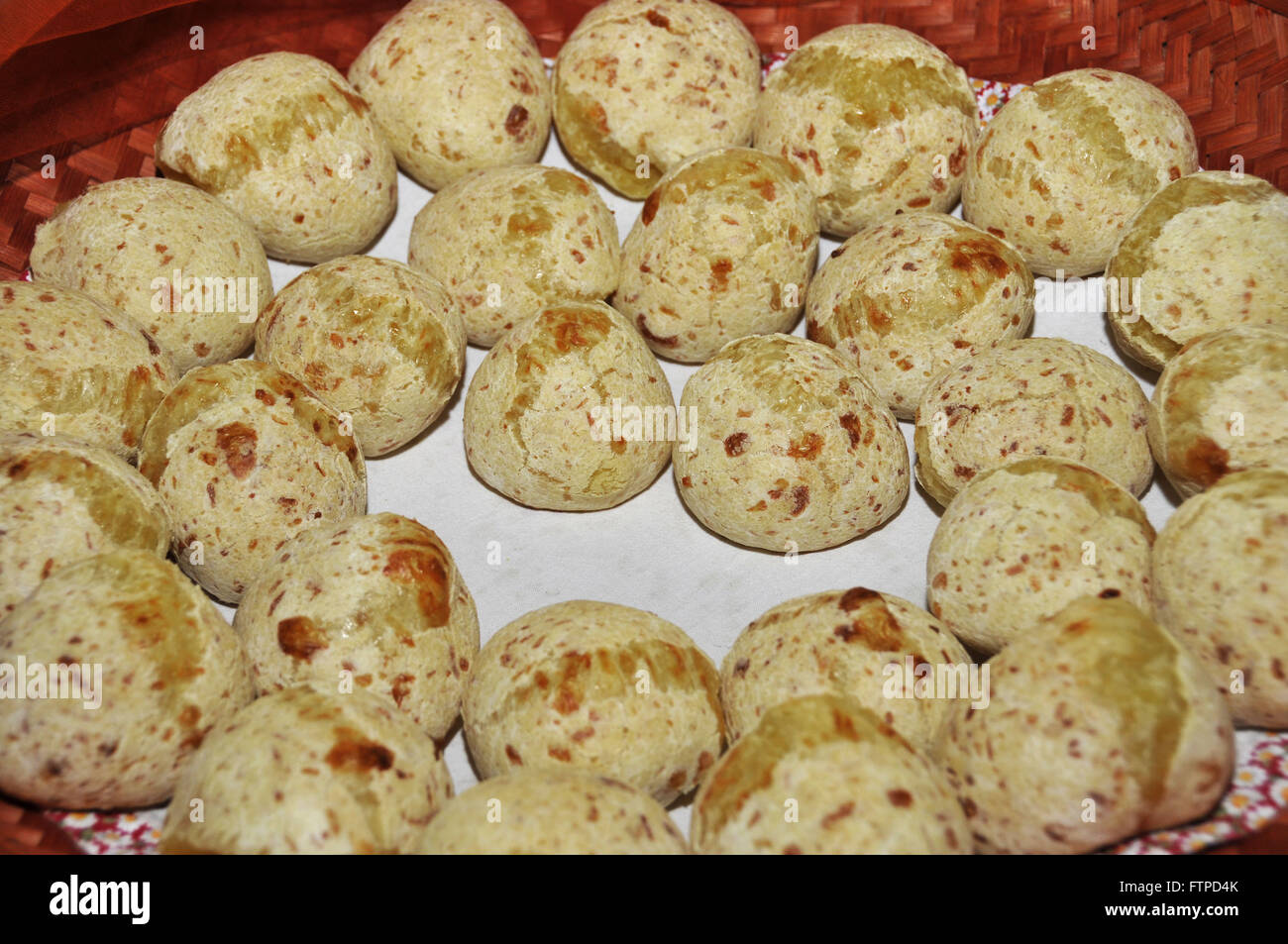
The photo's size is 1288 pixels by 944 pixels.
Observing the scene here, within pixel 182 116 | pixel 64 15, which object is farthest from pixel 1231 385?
pixel 64 15

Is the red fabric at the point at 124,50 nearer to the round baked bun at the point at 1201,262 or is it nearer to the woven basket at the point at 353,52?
the woven basket at the point at 353,52

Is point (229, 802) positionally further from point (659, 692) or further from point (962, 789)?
point (962, 789)

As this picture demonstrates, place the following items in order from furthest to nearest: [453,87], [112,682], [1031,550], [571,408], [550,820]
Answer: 1. [453,87]
2. [571,408]
3. [1031,550]
4. [112,682]
5. [550,820]

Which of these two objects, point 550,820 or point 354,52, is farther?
point 354,52

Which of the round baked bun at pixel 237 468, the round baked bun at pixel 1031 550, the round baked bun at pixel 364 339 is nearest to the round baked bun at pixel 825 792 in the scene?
the round baked bun at pixel 1031 550

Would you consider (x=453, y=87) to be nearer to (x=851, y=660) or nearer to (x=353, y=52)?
(x=353, y=52)

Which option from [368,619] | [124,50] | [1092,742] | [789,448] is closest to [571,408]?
[789,448]

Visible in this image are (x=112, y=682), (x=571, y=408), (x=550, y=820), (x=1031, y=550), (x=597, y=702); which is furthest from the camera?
(x=571, y=408)
